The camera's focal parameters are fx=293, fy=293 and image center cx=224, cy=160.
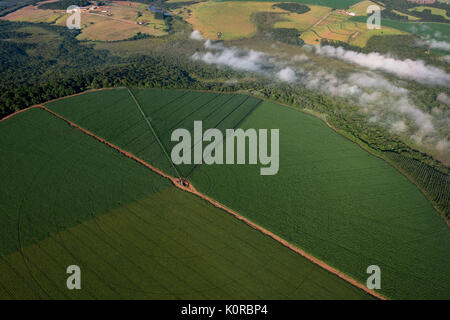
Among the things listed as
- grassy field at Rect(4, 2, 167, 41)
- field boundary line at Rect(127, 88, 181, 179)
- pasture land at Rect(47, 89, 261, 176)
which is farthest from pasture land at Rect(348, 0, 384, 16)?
field boundary line at Rect(127, 88, 181, 179)

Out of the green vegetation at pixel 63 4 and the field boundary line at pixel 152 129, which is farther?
the green vegetation at pixel 63 4

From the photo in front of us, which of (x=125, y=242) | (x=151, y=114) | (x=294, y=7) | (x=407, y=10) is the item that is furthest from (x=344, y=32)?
(x=125, y=242)

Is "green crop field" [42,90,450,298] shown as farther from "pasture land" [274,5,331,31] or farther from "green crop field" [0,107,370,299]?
"pasture land" [274,5,331,31]

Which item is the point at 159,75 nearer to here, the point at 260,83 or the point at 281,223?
the point at 260,83

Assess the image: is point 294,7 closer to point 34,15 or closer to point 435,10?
point 435,10

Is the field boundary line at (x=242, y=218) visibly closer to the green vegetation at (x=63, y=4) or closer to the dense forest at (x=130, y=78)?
the dense forest at (x=130, y=78)

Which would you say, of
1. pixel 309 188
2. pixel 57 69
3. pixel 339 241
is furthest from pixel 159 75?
pixel 339 241

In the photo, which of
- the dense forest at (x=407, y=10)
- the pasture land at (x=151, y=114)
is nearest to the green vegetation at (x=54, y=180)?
the pasture land at (x=151, y=114)
